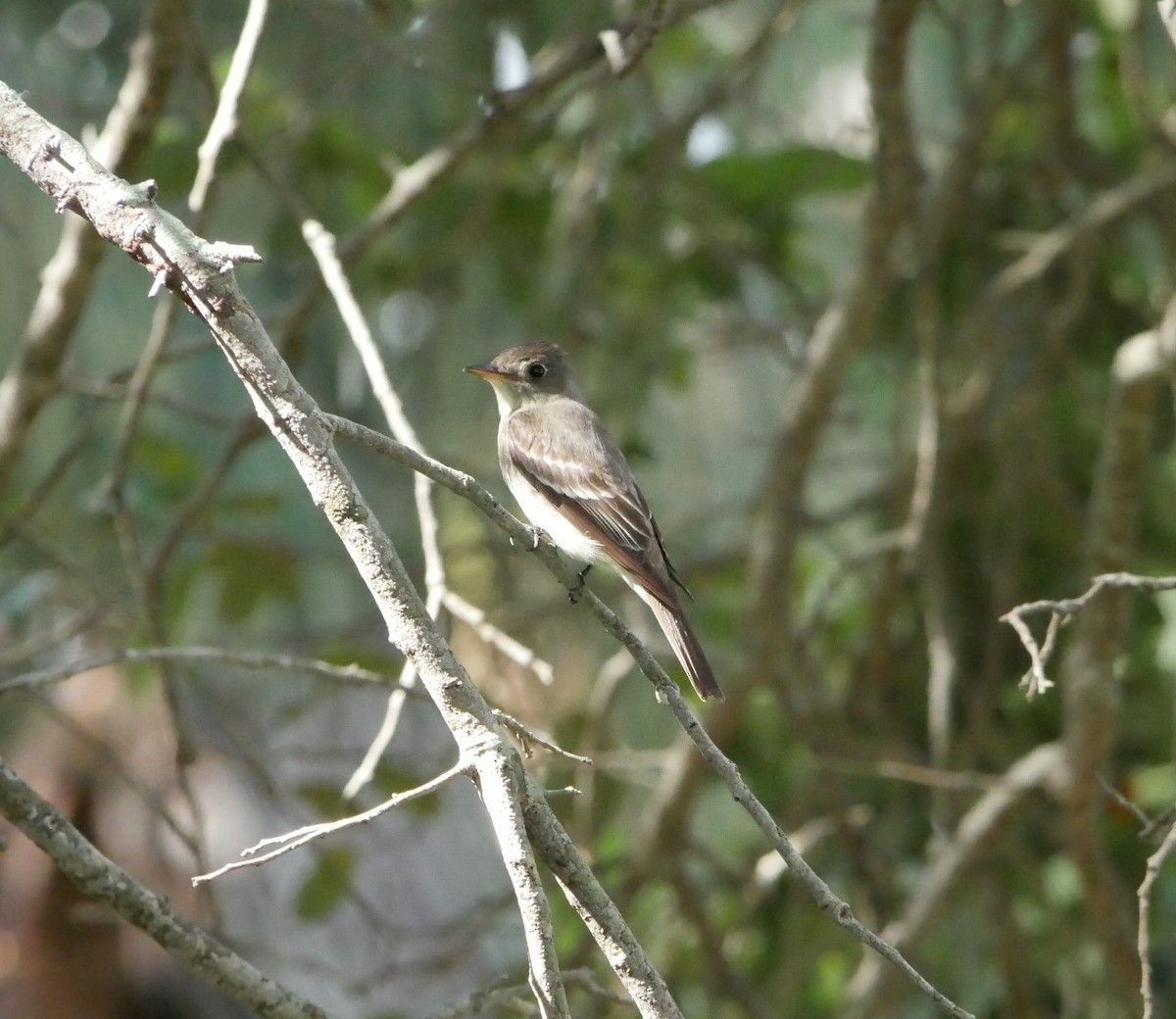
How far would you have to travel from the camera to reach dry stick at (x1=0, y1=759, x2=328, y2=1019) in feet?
9.35

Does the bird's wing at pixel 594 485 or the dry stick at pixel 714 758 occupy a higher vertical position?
the bird's wing at pixel 594 485

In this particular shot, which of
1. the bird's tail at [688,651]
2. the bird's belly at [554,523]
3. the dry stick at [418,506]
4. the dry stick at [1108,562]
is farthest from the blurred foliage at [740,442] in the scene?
the dry stick at [418,506]

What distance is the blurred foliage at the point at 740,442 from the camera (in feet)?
17.6

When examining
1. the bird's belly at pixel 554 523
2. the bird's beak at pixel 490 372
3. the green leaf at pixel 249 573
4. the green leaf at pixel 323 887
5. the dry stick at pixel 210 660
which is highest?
the bird's beak at pixel 490 372

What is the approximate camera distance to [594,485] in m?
5.12

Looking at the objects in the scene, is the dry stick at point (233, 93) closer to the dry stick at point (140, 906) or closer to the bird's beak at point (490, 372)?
the dry stick at point (140, 906)

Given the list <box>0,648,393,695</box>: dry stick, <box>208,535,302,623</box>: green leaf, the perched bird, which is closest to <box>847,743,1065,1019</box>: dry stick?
the perched bird

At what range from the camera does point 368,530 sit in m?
2.24

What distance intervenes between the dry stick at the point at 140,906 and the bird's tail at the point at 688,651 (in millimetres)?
1498

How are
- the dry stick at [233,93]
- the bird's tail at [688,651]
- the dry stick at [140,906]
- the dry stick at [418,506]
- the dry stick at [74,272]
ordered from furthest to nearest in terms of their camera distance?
the dry stick at [74,272] < the bird's tail at [688,651] < the dry stick at [233,93] < the dry stick at [418,506] < the dry stick at [140,906]

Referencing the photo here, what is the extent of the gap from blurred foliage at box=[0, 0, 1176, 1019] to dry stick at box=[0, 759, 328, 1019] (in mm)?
A: 1773

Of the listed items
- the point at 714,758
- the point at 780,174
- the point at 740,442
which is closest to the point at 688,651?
the point at 714,758

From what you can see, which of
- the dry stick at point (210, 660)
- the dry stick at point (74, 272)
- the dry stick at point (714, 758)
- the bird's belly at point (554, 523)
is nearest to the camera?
the dry stick at point (714, 758)

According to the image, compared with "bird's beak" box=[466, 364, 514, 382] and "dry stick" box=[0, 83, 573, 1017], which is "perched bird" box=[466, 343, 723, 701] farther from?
"dry stick" box=[0, 83, 573, 1017]
